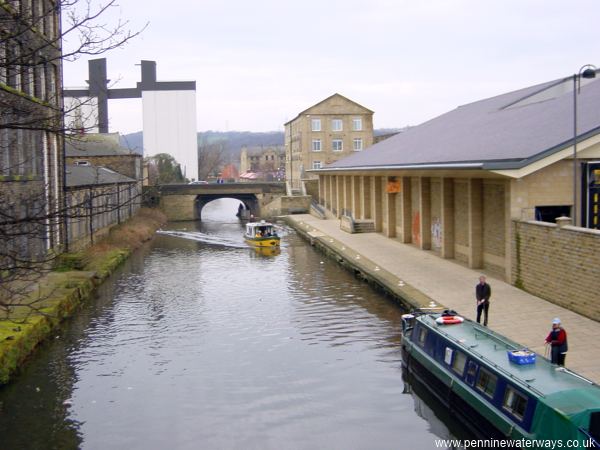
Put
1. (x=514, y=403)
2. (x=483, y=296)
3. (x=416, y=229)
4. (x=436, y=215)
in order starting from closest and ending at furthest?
(x=514, y=403) < (x=483, y=296) < (x=436, y=215) < (x=416, y=229)

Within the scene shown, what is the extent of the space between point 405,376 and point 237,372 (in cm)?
420

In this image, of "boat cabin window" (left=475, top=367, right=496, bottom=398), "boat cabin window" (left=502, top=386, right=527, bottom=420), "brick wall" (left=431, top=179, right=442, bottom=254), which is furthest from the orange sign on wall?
"boat cabin window" (left=502, top=386, right=527, bottom=420)

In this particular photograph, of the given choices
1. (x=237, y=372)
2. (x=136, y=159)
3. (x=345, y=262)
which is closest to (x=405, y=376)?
(x=237, y=372)

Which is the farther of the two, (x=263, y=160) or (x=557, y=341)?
(x=263, y=160)

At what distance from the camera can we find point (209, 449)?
1302 centimetres

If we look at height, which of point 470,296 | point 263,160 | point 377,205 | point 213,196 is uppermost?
point 263,160

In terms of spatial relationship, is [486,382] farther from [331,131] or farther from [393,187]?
[331,131]

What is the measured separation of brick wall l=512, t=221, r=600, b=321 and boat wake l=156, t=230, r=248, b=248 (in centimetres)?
2555

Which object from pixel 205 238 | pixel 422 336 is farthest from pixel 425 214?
pixel 205 238

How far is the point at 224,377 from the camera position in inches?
674

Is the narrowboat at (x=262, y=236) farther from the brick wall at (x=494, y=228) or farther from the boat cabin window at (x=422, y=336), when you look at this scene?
the boat cabin window at (x=422, y=336)

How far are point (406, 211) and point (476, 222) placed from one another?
11.2 metres

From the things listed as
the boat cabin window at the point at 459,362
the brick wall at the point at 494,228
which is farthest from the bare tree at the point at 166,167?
the boat cabin window at the point at 459,362

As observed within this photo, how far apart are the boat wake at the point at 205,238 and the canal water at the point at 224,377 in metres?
18.2
